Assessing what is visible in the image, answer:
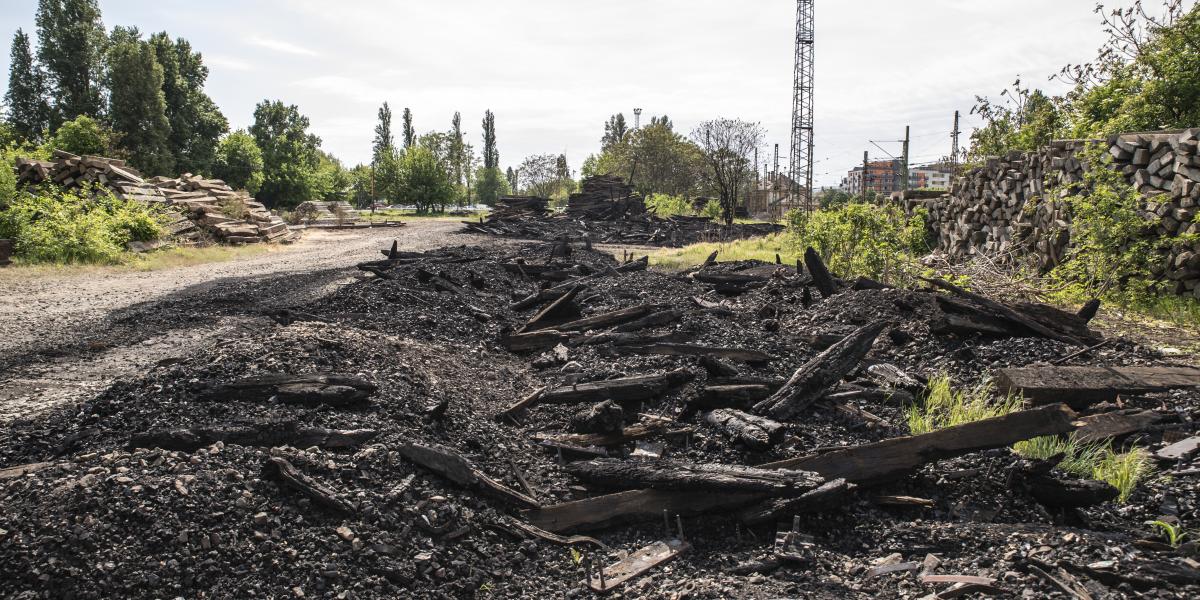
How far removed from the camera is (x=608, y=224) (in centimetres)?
2861

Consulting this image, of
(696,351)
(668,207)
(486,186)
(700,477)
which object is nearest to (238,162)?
(668,207)

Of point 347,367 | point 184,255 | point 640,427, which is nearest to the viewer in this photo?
point 640,427

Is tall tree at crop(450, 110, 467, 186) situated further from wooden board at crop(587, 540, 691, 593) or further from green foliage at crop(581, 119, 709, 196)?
wooden board at crop(587, 540, 691, 593)

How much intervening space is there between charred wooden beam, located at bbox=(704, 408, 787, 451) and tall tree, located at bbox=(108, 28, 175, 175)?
124 feet

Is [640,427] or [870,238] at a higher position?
[870,238]

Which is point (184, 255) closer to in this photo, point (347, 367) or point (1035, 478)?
point (347, 367)

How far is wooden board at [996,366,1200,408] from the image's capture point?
4.52 meters

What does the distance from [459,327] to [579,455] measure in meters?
3.46

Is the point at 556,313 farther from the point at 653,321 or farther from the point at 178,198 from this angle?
the point at 178,198

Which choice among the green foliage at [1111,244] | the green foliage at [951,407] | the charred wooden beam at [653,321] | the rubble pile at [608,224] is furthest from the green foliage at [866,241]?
the rubble pile at [608,224]

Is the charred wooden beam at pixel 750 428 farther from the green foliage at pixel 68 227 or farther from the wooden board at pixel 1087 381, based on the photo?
the green foliage at pixel 68 227

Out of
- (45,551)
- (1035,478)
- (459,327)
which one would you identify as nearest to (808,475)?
(1035,478)

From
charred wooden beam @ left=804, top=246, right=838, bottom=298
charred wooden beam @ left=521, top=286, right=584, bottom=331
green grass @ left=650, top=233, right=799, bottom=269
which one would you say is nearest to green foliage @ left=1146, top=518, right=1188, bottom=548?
charred wooden beam @ left=804, top=246, right=838, bottom=298

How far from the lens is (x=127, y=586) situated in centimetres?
250
